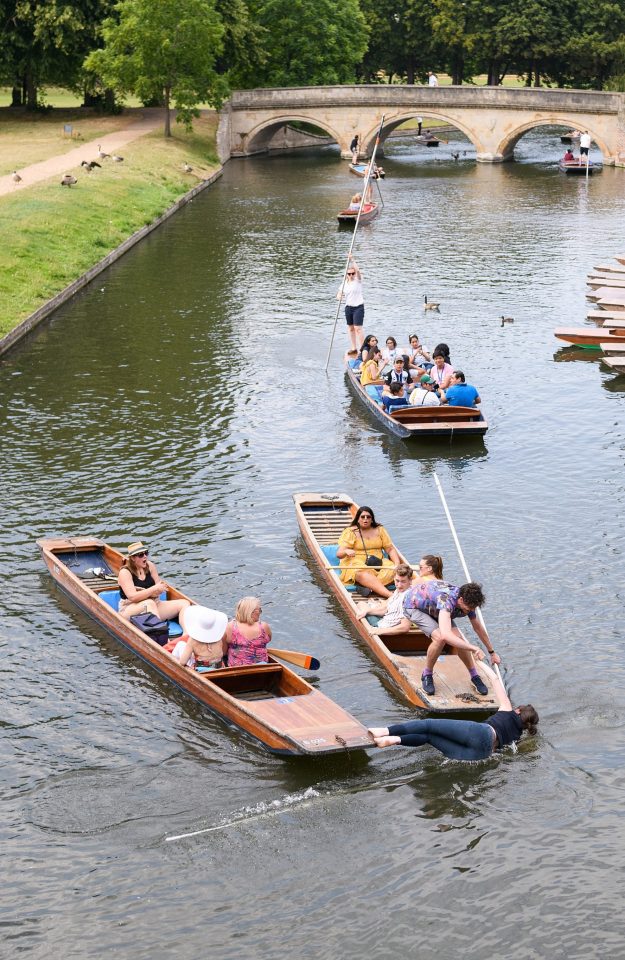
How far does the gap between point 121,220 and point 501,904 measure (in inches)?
1484

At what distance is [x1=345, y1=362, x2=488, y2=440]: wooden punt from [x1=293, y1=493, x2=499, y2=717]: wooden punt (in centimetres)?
466

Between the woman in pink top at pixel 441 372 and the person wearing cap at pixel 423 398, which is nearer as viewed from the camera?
the person wearing cap at pixel 423 398

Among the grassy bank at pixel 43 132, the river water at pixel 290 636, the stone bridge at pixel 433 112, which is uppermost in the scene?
the stone bridge at pixel 433 112

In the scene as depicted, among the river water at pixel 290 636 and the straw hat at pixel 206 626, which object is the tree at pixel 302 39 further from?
the straw hat at pixel 206 626

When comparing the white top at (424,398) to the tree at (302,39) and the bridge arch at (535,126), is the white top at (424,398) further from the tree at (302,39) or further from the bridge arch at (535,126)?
the tree at (302,39)

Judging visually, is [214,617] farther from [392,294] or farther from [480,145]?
[480,145]

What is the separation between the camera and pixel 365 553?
17.3 metres

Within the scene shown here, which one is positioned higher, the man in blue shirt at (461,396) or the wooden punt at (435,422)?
the man in blue shirt at (461,396)

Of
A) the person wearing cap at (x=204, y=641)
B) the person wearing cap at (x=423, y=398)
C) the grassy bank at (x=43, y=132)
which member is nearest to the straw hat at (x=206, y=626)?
the person wearing cap at (x=204, y=641)

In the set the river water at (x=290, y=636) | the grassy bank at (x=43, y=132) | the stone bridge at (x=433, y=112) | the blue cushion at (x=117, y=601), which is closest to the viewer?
the river water at (x=290, y=636)

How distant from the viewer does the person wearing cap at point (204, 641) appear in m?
14.5

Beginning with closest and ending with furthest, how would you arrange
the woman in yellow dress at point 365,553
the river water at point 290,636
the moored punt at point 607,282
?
the river water at point 290,636 < the woman in yellow dress at point 365,553 < the moored punt at point 607,282

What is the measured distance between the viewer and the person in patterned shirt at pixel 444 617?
13.9m

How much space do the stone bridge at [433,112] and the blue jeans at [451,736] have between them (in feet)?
198
